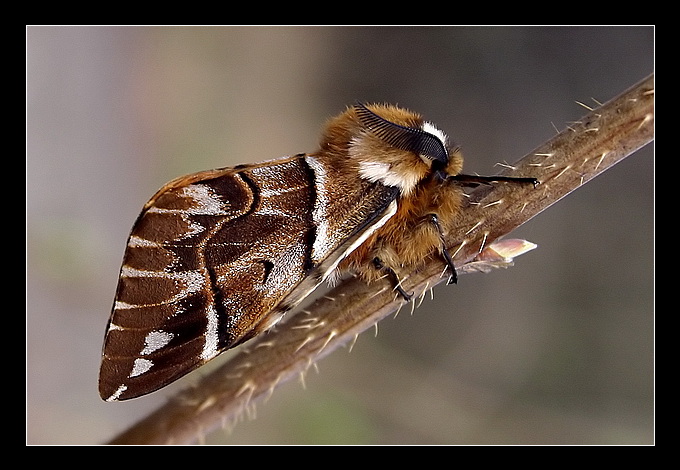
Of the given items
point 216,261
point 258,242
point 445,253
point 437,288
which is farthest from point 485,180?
point 437,288

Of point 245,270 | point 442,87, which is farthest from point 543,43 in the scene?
point 245,270

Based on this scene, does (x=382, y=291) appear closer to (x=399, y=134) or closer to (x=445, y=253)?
(x=445, y=253)

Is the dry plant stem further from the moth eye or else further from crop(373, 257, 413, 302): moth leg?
the moth eye

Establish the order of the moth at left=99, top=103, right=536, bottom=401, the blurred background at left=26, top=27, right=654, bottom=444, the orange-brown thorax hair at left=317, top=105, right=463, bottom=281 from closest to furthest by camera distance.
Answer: the moth at left=99, top=103, right=536, bottom=401 → the orange-brown thorax hair at left=317, top=105, right=463, bottom=281 → the blurred background at left=26, top=27, right=654, bottom=444

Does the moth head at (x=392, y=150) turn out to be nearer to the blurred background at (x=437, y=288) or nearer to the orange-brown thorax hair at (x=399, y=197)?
the orange-brown thorax hair at (x=399, y=197)

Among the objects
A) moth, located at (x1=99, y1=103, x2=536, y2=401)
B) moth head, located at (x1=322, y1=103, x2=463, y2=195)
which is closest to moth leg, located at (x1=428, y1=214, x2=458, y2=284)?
moth, located at (x1=99, y1=103, x2=536, y2=401)

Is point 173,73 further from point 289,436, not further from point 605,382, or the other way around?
point 605,382

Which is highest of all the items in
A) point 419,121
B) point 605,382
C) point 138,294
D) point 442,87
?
point 442,87
